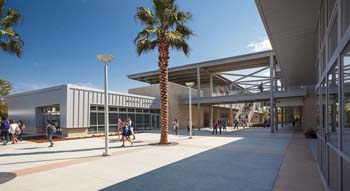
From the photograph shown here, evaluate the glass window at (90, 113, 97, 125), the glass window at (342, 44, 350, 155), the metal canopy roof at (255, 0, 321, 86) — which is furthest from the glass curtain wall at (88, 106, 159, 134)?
the glass window at (342, 44, 350, 155)

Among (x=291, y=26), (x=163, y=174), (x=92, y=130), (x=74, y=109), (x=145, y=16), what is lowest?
(x=92, y=130)

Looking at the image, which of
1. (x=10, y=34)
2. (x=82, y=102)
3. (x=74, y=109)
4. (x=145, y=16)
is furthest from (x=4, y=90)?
(x=145, y=16)

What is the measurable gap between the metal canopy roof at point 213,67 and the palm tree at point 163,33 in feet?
39.2

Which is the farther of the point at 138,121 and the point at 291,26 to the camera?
the point at 138,121

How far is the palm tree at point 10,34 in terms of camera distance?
9.55 meters

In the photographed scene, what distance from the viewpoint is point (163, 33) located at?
12375 mm

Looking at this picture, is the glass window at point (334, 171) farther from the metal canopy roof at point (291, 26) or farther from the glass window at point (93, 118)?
the glass window at point (93, 118)

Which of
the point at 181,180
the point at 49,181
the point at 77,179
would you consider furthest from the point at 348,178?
the point at 49,181

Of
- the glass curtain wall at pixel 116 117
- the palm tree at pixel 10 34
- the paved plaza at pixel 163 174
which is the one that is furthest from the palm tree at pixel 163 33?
the glass curtain wall at pixel 116 117

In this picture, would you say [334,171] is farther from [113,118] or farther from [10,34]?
[113,118]

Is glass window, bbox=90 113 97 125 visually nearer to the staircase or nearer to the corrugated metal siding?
the corrugated metal siding

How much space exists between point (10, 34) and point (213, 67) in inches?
868

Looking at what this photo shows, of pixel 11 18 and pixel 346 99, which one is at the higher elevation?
pixel 11 18

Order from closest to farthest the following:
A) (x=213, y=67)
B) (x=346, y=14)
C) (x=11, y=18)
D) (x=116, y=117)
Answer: (x=346, y=14) < (x=11, y=18) < (x=116, y=117) < (x=213, y=67)
